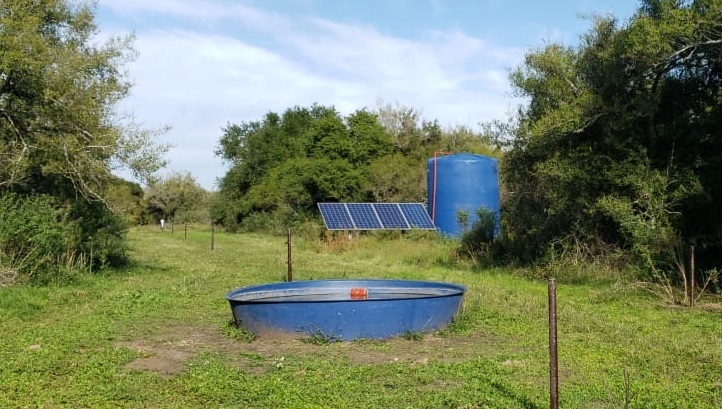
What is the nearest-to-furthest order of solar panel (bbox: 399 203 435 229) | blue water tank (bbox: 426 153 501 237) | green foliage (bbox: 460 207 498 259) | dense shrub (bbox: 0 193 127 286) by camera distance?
dense shrub (bbox: 0 193 127 286)
green foliage (bbox: 460 207 498 259)
blue water tank (bbox: 426 153 501 237)
solar panel (bbox: 399 203 435 229)

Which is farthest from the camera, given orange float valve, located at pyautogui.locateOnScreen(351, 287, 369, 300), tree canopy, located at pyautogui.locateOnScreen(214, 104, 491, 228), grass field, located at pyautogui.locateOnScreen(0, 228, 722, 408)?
tree canopy, located at pyautogui.locateOnScreen(214, 104, 491, 228)

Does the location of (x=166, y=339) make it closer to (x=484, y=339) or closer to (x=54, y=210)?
(x=484, y=339)

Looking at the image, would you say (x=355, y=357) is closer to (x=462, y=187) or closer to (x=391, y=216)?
(x=462, y=187)

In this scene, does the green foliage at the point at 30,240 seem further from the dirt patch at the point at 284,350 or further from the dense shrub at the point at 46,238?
the dirt patch at the point at 284,350

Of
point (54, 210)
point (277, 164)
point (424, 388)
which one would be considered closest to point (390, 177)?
point (277, 164)

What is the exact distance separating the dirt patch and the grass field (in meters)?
0.02

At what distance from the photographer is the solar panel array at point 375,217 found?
25.0m

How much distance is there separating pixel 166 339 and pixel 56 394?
251cm

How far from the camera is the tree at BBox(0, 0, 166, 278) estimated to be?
40.9 ft

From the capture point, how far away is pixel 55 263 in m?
13.4

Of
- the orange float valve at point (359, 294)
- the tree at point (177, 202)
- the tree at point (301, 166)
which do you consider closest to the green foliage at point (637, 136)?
the orange float valve at point (359, 294)

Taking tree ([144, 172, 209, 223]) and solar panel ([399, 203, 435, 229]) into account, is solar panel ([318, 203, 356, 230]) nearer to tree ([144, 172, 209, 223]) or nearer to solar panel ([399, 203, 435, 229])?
solar panel ([399, 203, 435, 229])

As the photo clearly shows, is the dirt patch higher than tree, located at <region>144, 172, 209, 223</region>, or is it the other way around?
tree, located at <region>144, 172, 209, 223</region>

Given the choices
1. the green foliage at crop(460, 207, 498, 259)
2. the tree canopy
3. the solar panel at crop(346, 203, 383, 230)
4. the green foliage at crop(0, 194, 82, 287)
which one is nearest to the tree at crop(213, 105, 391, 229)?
the tree canopy
